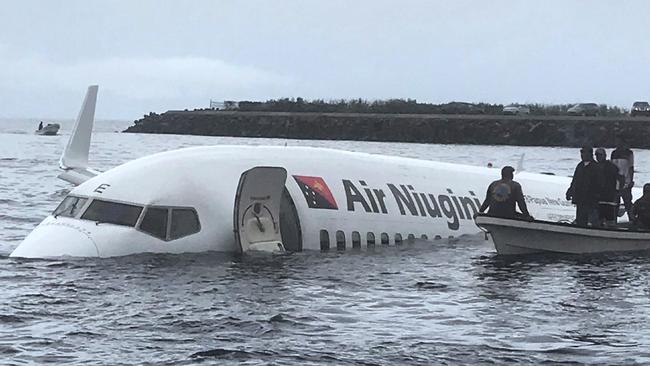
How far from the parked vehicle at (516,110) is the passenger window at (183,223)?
115 m

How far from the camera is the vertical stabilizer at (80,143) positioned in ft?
125

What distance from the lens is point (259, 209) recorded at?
71.1ft

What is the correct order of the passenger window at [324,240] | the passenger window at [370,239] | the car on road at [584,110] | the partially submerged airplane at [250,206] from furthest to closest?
the car on road at [584,110] < the passenger window at [370,239] < the passenger window at [324,240] < the partially submerged airplane at [250,206]

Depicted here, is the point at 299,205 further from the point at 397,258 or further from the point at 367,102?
the point at 367,102

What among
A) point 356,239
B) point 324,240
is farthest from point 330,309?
point 356,239

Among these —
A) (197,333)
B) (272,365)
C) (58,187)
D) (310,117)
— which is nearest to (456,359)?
(272,365)

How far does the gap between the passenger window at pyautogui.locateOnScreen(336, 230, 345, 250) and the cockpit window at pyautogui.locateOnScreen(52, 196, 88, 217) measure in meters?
5.57

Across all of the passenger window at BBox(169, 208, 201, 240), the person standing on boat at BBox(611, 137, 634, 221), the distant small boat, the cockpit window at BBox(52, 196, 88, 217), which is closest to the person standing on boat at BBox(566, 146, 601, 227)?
the person standing on boat at BBox(611, 137, 634, 221)

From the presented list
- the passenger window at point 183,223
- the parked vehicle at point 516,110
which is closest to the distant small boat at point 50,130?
the parked vehicle at point 516,110

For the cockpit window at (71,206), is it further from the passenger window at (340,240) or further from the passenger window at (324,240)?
the passenger window at (340,240)

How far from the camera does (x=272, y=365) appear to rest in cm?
1413

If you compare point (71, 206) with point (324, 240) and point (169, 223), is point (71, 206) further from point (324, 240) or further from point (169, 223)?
point (324, 240)

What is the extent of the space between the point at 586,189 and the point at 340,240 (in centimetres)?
631

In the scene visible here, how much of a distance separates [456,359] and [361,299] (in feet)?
13.8
